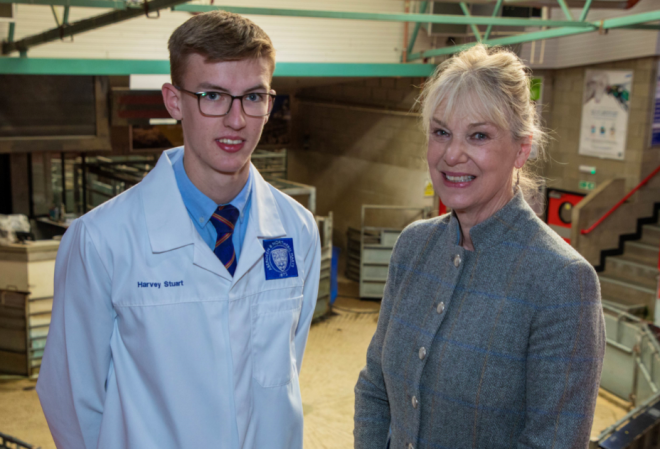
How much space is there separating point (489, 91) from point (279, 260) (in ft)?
2.81

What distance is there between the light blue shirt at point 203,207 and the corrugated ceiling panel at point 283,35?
7.17 m

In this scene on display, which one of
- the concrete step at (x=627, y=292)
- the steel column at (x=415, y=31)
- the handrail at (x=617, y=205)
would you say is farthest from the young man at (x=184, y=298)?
the handrail at (x=617, y=205)

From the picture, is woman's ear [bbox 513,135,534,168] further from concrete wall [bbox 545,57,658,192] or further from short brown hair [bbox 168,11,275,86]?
concrete wall [bbox 545,57,658,192]

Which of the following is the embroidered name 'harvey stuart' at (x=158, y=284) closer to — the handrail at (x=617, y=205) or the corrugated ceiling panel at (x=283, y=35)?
the corrugated ceiling panel at (x=283, y=35)

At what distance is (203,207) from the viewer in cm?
203

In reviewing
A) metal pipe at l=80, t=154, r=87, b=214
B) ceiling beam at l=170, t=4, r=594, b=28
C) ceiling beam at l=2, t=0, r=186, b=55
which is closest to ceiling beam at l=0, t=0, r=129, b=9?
ceiling beam at l=2, t=0, r=186, b=55

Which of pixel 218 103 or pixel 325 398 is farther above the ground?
pixel 218 103

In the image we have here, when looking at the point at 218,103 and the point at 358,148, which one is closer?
the point at 218,103

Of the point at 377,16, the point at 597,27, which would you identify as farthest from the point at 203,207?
the point at 597,27

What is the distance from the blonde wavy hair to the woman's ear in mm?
18

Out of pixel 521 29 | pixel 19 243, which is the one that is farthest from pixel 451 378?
pixel 521 29

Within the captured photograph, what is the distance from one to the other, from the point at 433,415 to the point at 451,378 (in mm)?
131

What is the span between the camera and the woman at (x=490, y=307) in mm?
1583

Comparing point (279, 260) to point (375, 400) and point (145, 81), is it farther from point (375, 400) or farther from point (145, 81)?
point (145, 81)
